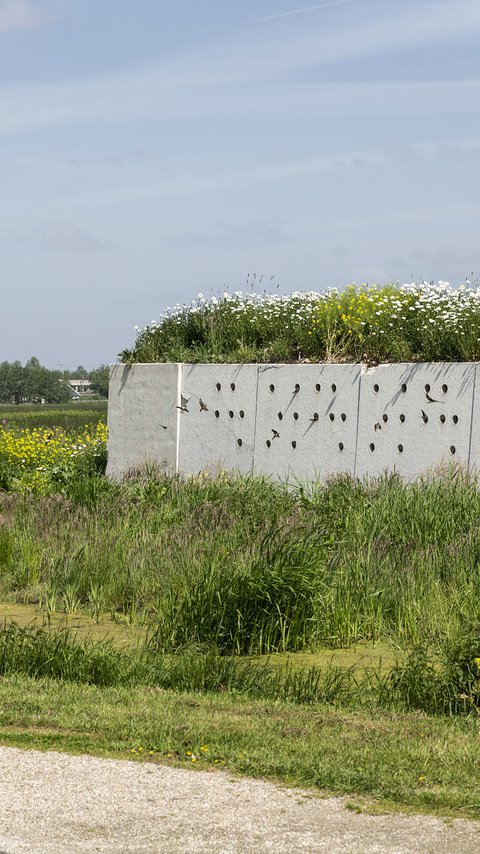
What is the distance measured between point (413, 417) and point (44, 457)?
836cm

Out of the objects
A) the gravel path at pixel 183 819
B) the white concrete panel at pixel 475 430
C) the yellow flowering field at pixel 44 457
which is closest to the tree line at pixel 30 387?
the yellow flowering field at pixel 44 457

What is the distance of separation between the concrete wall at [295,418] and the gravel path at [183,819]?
392 inches

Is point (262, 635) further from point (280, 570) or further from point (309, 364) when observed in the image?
point (309, 364)

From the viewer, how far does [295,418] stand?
16.3 metres

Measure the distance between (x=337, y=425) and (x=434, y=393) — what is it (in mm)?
1642

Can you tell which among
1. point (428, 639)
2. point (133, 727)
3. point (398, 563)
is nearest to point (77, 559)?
point (398, 563)

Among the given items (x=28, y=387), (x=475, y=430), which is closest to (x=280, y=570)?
(x=475, y=430)

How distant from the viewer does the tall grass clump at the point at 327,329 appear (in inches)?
610

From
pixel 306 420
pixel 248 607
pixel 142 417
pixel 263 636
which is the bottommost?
pixel 263 636

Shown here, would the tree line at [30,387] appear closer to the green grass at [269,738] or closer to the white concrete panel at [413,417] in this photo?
the white concrete panel at [413,417]

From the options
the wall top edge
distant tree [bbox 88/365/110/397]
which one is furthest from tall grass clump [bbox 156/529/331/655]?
distant tree [bbox 88/365/110/397]

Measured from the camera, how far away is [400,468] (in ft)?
49.2

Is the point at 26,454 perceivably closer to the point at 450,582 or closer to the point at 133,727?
the point at 450,582

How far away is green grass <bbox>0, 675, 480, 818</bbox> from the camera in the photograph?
490 cm
